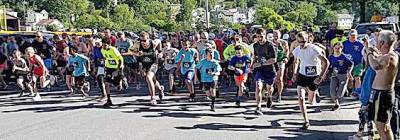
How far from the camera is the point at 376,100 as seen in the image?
773cm

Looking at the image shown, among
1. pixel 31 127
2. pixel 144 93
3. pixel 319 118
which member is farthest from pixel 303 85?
pixel 144 93

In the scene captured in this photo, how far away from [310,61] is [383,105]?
3539mm

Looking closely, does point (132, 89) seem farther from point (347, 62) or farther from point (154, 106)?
point (347, 62)

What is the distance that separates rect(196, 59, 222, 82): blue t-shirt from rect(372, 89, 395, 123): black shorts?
20.0 feet

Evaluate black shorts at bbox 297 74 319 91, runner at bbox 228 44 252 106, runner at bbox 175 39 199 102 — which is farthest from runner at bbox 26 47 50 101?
black shorts at bbox 297 74 319 91

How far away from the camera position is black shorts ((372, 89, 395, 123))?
25.2 ft

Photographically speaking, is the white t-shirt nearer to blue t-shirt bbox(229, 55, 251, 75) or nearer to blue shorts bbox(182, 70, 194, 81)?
blue t-shirt bbox(229, 55, 251, 75)

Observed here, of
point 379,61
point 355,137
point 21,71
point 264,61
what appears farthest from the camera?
point 21,71

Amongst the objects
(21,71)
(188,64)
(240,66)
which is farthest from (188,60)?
(21,71)

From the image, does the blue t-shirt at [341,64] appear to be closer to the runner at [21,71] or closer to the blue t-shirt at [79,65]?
the blue t-shirt at [79,65]

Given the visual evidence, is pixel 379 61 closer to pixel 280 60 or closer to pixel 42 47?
pixel 280 60

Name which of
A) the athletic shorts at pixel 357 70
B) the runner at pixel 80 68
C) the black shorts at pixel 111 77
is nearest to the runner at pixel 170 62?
the runner at pixel 80 68

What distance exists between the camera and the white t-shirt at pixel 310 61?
1112 centimetres

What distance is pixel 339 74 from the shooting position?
13.3 metres
